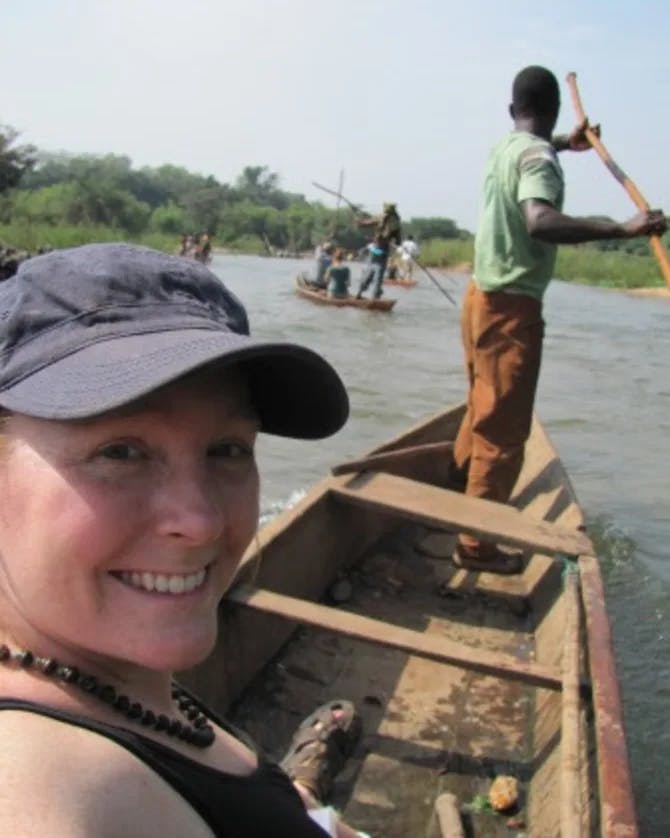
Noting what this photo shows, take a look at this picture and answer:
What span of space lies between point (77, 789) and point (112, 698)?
0.68ft

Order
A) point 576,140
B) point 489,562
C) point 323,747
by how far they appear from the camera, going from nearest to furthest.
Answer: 1. point 323,747
2. point 489,562
3. point 576,140

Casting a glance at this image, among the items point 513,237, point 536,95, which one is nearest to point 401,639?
point 513,237

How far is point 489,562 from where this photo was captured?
4.21 metres

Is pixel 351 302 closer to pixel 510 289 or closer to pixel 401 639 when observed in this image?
pixel 510 289

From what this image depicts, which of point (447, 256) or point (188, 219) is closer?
Answer: point (447, 256)

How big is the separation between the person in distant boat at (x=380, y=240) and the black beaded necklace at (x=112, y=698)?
18312 mm

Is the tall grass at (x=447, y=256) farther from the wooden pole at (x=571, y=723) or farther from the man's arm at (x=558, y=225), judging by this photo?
the wooden pole at (x=571, y=723)

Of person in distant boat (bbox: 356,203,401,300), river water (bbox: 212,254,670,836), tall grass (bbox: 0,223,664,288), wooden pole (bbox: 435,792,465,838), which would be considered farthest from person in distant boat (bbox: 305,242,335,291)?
wooden pole (bbox: 435,792,465,838)

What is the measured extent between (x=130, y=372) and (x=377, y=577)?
3405mm

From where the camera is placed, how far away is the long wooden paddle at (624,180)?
4.17m

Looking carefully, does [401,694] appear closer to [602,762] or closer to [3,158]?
[602,762]

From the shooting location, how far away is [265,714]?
295 cm

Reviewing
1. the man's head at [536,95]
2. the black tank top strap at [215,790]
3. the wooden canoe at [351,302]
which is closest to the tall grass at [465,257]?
the wooden canoe at [351,302]

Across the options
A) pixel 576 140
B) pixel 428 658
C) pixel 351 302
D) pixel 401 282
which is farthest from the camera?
pixel 401 282
